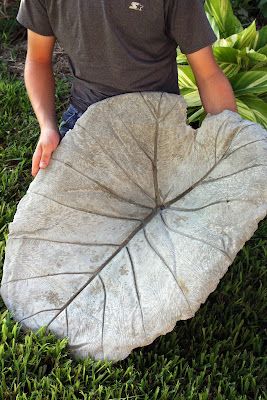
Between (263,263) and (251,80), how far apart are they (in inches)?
39.5

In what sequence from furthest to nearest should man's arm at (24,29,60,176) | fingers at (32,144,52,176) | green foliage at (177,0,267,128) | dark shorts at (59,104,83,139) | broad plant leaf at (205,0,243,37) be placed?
1. broad plant leaf at (205,0,243,37)
2. green foliage at (177,0,267,128)
3. dark shorts at (59,104,83,139)
4. man's arm at (24,29,60,176)
5. fingers at (32,144,52,176)

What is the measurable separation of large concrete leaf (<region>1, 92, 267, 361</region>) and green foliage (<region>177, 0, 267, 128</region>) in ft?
3.05

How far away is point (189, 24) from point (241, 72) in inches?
45.0

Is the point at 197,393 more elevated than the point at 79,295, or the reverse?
the point at 79,295

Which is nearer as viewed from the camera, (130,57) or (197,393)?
(197,393)

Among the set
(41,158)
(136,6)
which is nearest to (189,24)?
(136,6)

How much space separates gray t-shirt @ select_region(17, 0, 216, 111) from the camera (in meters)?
2.18

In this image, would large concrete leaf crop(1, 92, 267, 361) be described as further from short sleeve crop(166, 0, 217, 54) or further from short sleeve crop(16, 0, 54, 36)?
short sleeve crop(16, 0, 54, 36)

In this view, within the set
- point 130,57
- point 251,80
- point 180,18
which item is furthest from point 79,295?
point 251,80

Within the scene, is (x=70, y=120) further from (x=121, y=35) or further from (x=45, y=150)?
(x=121, y=35)

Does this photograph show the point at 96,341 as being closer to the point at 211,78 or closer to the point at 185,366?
the point at 185,366

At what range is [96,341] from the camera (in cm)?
209

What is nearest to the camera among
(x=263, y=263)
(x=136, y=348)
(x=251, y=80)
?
(x=136, y=348)

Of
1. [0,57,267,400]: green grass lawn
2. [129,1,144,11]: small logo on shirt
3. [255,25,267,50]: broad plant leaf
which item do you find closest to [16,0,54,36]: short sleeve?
[129,1,144,11]: small logo on shirt
